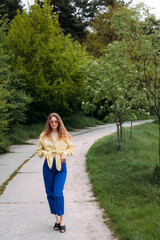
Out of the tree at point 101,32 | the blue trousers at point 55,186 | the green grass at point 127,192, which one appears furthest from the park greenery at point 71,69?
the blue trousers at point 55,186

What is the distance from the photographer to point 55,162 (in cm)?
480

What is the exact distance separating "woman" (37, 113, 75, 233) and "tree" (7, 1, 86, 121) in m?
14.1

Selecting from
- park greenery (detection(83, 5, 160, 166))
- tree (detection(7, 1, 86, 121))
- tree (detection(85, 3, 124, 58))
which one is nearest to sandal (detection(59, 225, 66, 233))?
park greenery (detection(83, 5, 160, 166))

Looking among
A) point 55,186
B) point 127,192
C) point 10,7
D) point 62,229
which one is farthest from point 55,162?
point 10,7

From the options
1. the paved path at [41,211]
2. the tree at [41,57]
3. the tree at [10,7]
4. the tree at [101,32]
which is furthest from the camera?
the tree at [101,32]

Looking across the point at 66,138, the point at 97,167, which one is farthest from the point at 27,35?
the point at 66,138

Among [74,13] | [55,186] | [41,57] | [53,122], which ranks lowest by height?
[55,186]

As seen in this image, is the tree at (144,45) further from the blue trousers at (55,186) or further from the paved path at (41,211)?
the blue trousers at (55,186)

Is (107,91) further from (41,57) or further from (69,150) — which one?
(41,57)

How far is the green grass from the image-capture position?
15.4 ft

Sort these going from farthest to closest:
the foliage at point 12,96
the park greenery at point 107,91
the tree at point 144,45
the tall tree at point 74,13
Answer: the tall tree at point 74,13
the foliage at point 12,96
the tree at point 144,45
the park greenery at point 107,91

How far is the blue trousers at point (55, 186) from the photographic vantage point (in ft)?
15.6

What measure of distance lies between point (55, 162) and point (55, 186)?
368mm

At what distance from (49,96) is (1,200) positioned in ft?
45.5
